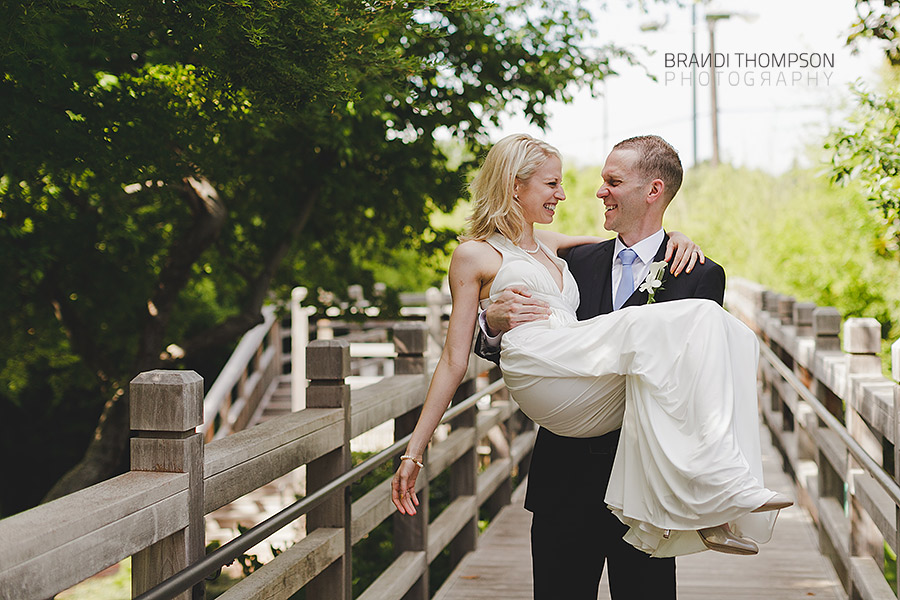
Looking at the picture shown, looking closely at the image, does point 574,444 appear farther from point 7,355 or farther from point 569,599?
point 7,355

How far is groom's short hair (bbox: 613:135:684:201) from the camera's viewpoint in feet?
8.88

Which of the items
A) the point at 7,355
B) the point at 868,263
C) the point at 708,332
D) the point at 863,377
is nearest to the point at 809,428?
the point at 863,377

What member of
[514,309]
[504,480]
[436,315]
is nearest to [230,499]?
[514,309]

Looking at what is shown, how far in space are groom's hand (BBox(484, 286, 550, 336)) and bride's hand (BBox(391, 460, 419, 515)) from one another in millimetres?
467

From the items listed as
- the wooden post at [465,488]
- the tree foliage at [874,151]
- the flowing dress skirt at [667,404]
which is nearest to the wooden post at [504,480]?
the wooden post at [465,488]

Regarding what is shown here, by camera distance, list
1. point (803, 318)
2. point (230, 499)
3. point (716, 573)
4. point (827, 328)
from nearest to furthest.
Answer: point (230, 499) → point (716, 573) → point (827, 328) → point (803, 318)

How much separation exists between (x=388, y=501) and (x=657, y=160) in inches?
79.2

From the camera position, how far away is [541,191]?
9.29ft

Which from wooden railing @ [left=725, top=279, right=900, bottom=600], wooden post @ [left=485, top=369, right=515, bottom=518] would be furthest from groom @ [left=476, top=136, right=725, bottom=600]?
wooden post @ [left=485, top=369, right=515, bottom=518]

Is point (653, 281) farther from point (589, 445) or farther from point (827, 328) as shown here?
point (827, 328)

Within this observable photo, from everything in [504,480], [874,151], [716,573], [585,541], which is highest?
[874,151]

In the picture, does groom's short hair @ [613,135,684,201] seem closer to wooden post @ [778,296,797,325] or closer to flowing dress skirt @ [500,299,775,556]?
flowing dress skirt @ [500,299,775,556]

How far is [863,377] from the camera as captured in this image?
166 inches

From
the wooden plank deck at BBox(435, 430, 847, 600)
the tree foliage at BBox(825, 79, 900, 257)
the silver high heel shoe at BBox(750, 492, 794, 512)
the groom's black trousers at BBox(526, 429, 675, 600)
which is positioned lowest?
the wooden plank deck at BBox(435, 430, 847, 600)
